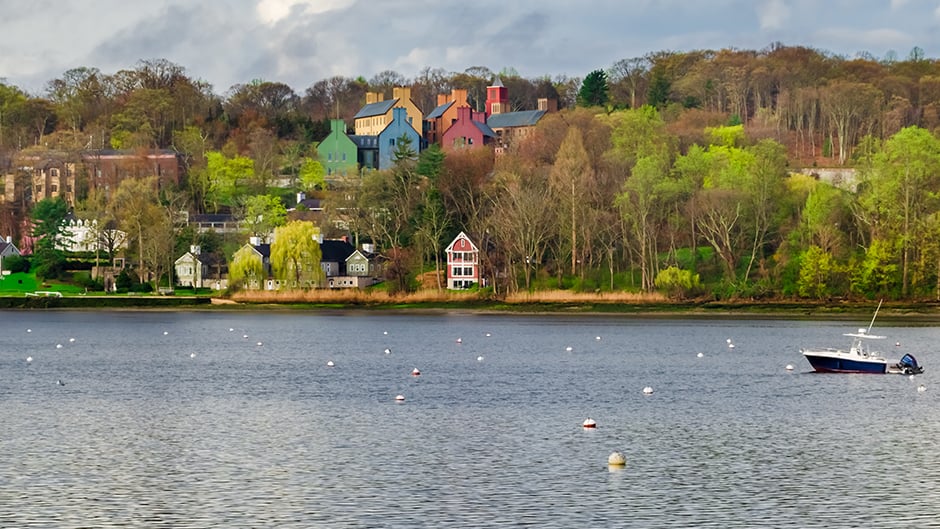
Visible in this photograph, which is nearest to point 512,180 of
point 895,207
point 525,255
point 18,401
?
point 525,255

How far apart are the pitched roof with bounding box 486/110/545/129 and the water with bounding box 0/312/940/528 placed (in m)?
113

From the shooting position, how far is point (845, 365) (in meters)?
62.1

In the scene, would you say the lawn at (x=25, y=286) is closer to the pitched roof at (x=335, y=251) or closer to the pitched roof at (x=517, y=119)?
the pitched roof at (x=335, y=251)

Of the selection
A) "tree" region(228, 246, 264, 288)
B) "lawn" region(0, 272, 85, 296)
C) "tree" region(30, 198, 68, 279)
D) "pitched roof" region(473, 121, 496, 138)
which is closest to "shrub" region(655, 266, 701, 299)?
"tree" region(228, 246, 264, 288)

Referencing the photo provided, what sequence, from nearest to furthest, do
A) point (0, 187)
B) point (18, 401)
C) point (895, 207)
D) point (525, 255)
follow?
point (18, 401) < point (895, 207) < point (525, 255) < point (0, 187)

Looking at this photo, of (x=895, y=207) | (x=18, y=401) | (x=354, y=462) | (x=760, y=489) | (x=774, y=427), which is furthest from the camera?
(x=895, y=207)

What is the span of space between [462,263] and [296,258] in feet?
51.0

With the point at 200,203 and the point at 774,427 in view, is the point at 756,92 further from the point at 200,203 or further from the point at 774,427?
the point at 774,427

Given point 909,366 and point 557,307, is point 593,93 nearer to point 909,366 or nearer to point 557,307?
point 557,307

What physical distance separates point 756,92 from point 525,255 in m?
82.2

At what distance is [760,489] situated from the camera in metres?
33.5

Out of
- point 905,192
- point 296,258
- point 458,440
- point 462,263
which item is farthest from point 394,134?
point 458,440

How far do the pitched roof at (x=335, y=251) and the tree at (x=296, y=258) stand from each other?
21.7 ft

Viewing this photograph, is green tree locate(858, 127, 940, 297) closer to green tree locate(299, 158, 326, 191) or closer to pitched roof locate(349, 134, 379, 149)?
green tree locate(299, 158, 326, 191)
